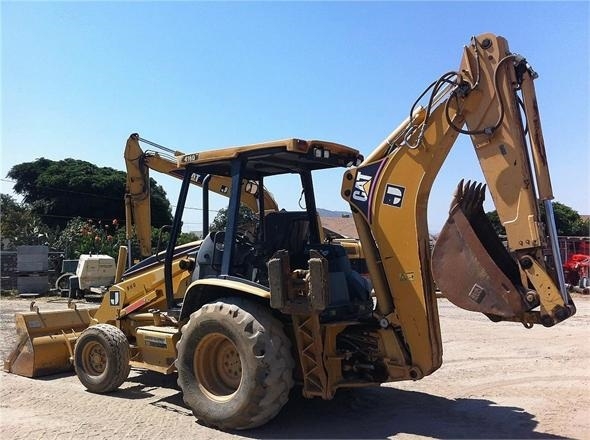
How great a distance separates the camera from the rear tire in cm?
670

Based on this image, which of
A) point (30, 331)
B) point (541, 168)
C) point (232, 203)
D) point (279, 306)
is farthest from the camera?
point (30, 331)

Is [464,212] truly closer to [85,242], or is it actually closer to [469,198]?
[469,198]

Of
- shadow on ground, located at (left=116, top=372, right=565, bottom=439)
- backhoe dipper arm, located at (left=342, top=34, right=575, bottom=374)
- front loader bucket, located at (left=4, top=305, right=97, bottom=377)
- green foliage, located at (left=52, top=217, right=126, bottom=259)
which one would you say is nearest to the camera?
backhoe dipper arm, located at (left=342, top=34, right=575, bottom=374)

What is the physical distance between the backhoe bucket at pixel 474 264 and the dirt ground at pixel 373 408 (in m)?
1.28

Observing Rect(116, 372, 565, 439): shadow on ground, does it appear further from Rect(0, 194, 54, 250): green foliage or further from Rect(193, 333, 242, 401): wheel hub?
Rect(0, 194, 54, 250): green foliage

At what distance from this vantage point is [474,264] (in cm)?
496

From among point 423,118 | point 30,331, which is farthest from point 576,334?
point 30,331

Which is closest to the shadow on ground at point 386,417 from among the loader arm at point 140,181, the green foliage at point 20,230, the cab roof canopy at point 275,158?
the cab roof canopy at point 275,158

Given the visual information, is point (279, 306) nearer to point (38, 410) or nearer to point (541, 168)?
point (541, 168)

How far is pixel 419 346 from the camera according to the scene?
17.1ft

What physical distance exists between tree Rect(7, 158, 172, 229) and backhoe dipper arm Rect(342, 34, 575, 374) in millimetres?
32467

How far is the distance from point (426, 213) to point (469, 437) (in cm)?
199

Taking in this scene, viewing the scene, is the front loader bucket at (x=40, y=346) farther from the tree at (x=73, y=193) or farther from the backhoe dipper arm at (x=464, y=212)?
the tree at (x=73, y=193)

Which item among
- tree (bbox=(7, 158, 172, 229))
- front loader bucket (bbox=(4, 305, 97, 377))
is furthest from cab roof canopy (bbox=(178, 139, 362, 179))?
tree (bbox=(7, 158, 172, 229))
